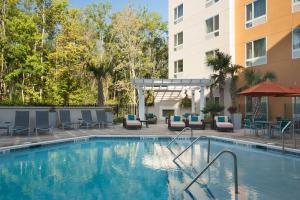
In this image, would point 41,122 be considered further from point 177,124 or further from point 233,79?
point 233,79

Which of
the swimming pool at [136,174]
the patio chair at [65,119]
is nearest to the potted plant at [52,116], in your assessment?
the patio chair at [65,119]

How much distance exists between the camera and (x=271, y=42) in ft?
69.1

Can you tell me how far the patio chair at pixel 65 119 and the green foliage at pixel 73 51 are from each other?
2419mm

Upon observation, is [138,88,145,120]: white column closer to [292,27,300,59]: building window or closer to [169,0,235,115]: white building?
[169,0,235,115]: white building

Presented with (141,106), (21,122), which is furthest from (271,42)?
(21,122)

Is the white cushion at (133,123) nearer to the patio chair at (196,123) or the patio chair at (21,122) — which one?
the patio chair at (196,123)

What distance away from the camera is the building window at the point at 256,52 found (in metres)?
21.8

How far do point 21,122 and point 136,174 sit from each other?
968 centimetres

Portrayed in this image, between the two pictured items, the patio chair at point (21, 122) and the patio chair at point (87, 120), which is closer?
the patio chair at point (21, 122)

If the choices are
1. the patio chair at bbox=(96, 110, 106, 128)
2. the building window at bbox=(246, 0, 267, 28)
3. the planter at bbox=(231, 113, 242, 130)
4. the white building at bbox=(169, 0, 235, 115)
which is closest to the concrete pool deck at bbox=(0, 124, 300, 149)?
the planter at bbox=(231, 113, 242, 130)

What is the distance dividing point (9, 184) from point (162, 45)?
33.3 metres

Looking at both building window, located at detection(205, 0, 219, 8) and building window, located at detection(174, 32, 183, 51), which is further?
building window, located at detection(174, 32, 183, 51)

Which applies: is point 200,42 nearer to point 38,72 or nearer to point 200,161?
point 38,72

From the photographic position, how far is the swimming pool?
691 cm
